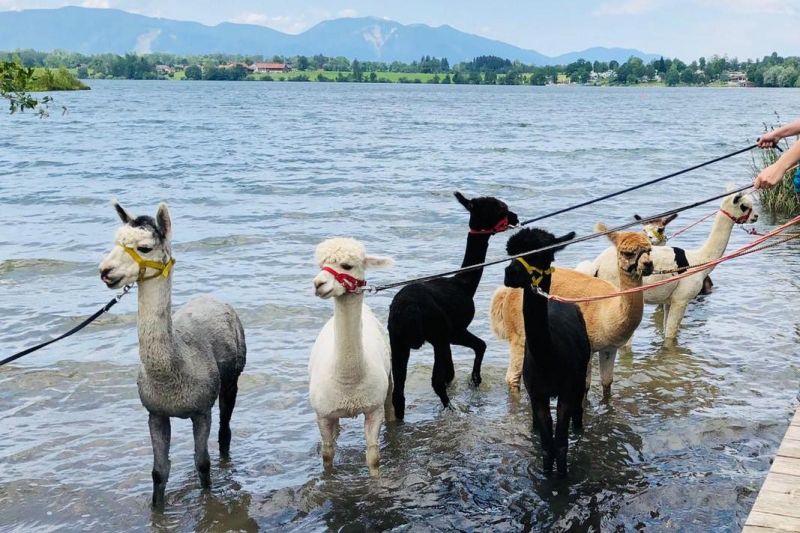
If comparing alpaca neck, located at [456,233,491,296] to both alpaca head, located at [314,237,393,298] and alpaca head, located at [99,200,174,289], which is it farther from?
alpaca head, located at [99,200,174,289]

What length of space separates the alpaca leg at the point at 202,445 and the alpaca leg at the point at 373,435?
43.4 inches

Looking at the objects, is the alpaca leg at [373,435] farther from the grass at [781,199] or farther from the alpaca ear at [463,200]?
the grass at [781,199]

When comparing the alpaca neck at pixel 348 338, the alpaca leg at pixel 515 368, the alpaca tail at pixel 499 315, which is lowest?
the alpaca leg at pixel 515 368

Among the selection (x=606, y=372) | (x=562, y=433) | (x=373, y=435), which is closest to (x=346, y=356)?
(x=373, y=435)

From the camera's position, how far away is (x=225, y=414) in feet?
22.3

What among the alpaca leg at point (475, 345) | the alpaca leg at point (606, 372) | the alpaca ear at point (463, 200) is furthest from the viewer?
the alpaca leg at point (475, 345)

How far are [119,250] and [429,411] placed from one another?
3663mm

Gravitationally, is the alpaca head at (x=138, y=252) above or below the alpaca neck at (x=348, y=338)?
above

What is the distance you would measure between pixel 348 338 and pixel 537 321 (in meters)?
1.28

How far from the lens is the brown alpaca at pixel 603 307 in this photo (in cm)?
684

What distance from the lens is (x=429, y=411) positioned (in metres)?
7.90

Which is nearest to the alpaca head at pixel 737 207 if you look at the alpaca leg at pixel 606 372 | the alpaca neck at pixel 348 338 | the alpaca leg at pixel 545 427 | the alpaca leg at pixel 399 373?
the alpaca leg at pixel 606 372

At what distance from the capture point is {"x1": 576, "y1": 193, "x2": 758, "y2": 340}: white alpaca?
31.0 feet

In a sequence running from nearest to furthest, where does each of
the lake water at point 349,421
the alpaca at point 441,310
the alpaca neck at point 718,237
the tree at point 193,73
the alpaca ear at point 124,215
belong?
the alpaca ear at point 124,215
the lake water at point 349,421
the alpaca at point 441,310
the alpaca neck at point 718,237
the tree at point 193,73
